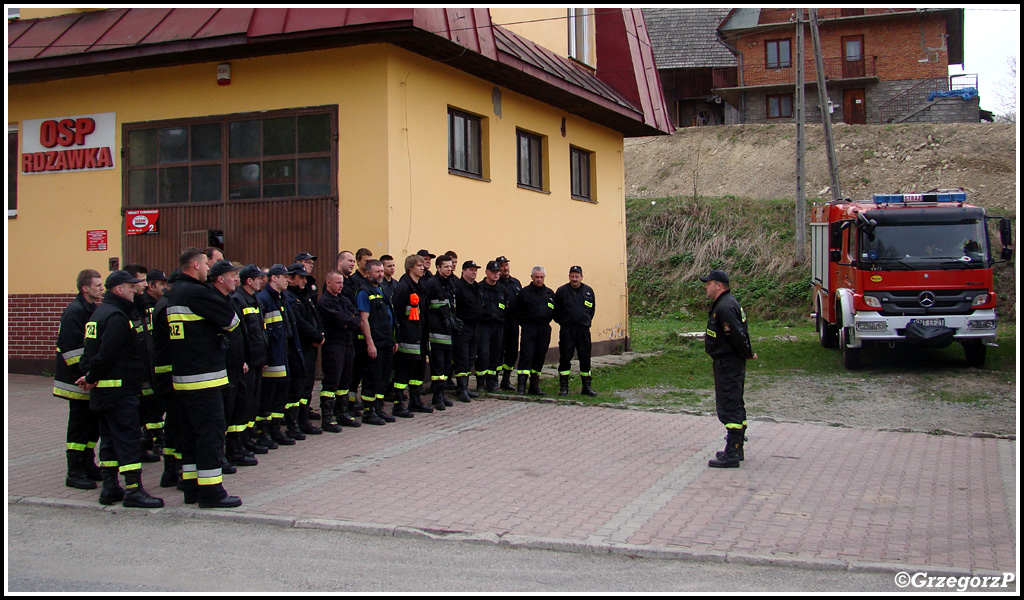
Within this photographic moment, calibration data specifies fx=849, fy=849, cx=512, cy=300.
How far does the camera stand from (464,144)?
1401 cm

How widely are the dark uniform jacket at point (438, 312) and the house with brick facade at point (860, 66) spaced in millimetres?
41362

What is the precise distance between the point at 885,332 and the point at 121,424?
39.8ft

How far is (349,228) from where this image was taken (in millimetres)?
12227

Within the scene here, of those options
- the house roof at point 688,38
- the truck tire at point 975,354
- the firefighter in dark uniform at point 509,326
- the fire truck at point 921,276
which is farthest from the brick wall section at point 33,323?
the house roof at point 688,38

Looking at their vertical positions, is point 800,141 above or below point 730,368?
above

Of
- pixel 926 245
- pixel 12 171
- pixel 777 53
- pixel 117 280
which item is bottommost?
pixel 117 280

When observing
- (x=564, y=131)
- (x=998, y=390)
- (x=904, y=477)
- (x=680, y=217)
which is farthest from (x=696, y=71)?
(x=904, y=477)

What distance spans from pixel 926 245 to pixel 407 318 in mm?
9527

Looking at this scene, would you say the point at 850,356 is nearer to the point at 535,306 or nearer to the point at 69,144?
the point at 535,306

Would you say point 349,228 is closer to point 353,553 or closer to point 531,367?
point 531,367

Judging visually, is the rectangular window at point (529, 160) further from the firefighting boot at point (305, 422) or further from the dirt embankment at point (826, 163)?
the dirt embankment at point (826, 163)

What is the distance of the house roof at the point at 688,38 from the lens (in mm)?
52656

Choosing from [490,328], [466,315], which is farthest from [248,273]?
[490,328]

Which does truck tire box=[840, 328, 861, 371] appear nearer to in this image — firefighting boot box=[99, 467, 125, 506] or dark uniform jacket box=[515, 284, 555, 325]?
dark uniform jacket box=[515, 284, 555, 325]
